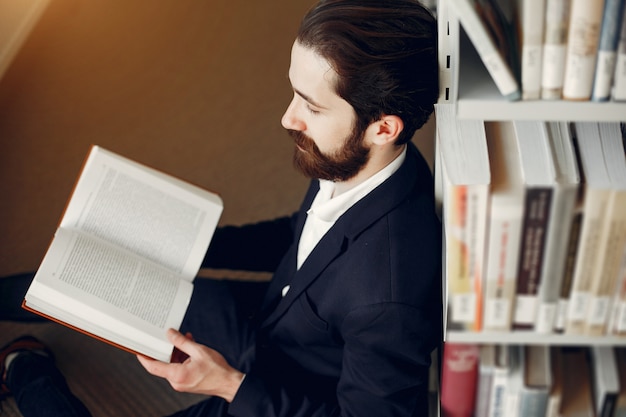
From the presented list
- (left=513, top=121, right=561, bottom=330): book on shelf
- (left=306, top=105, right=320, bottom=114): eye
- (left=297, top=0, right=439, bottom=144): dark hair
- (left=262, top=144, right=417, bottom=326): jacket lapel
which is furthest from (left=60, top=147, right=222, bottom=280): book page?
(left=513, top=121, right=561, bottom=330): book on shelf

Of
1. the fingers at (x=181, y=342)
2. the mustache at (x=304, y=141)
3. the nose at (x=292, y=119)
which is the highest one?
the nose at (x=292, y=119)

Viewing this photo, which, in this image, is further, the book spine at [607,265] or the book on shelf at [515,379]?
the book on shelf at [515,379]

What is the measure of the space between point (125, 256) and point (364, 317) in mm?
498

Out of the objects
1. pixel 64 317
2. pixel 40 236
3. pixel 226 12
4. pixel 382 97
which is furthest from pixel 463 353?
pixel 226 12

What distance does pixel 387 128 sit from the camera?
1.17 metres

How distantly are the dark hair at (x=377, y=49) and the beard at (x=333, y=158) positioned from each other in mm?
66

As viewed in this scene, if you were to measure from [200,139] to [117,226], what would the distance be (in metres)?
1.13

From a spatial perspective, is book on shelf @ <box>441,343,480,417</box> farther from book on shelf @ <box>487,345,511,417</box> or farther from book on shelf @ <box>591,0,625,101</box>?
book on shelf @ <box>591,0,625,101</box>

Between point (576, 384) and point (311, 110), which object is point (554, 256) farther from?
point (311, 110)

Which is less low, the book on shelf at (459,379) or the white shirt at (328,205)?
the white shirt at (328,205)

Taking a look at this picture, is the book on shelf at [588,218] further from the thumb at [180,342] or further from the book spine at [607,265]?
the thumb at [180,342]

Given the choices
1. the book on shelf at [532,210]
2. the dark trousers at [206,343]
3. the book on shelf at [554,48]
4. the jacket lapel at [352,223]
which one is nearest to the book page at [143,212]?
the dark trousers at [206,343]

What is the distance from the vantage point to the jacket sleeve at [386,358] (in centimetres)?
110

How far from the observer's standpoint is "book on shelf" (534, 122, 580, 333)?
0.87 m
